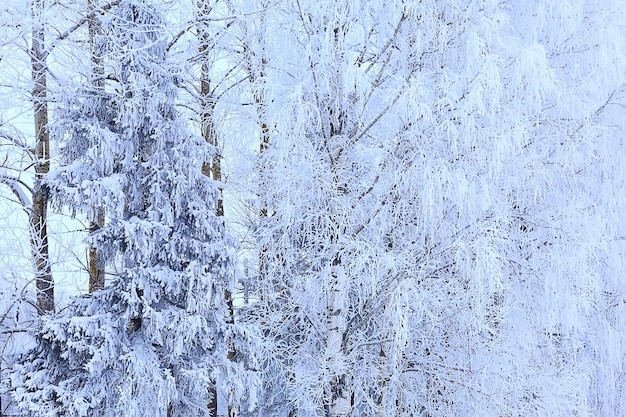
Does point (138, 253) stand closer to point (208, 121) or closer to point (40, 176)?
point (40, 176)

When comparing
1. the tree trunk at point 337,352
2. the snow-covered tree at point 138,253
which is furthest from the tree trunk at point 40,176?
the tree trunk at point 337,352

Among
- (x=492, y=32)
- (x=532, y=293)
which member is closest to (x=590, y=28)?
(x=492, y=32)

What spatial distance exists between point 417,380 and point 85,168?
4.57 m

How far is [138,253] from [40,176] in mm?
1948

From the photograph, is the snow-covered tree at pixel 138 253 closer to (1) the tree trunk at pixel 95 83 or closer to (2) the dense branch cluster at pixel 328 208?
(2) the dense branch cluster at pixel 328 208

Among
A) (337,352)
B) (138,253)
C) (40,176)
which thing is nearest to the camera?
(138,253)

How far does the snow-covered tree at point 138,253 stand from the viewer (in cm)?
602

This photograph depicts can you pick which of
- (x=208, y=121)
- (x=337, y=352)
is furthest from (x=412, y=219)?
(x=208, y=121)

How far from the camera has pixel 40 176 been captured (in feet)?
24.2

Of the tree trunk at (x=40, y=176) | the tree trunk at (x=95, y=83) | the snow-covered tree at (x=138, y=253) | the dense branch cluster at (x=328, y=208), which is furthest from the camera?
the tree trunk at (x=40, y=176)

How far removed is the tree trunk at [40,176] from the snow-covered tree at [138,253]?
32.8 inches

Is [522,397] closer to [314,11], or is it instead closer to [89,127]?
[314,11]

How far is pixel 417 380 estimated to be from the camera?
8.01m

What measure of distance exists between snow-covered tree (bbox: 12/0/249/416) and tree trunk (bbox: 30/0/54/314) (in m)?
0.83
